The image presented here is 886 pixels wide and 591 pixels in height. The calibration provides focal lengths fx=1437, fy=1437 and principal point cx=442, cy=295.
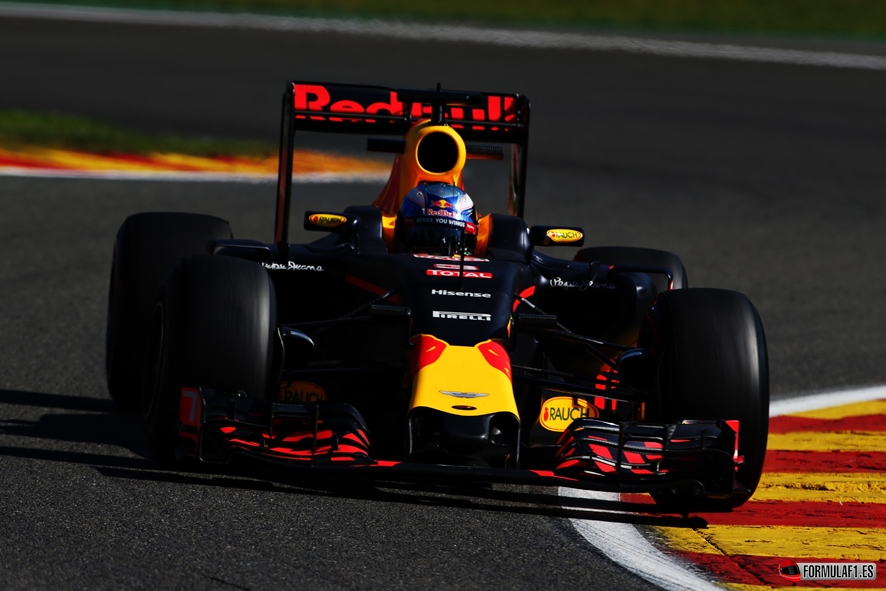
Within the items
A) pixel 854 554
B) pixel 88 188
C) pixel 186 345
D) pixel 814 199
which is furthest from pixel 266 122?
pixel 854 554

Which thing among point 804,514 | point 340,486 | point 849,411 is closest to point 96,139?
point 849,411

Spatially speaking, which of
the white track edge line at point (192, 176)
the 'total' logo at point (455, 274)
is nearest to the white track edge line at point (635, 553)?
the 'total' logo at point (455, 274)

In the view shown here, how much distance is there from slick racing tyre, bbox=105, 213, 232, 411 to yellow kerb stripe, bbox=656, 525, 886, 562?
2723 millimetres

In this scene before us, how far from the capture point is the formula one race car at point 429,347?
5.06 m

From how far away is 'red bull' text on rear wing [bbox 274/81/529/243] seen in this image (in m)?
7.11

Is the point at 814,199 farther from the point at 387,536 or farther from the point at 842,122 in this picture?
the point at 387,536

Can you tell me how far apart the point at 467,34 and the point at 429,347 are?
60.3ft

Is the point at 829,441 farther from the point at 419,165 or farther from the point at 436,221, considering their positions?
the point at 419,165

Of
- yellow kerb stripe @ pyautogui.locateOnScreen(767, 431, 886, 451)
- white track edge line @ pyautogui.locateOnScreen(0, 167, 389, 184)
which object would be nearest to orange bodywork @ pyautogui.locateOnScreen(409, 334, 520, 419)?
yellow kerb stripe @ pyautogui.locateOnScreen(767, 431, 886, 451)

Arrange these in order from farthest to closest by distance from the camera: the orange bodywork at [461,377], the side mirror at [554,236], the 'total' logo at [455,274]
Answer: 1. the side mirror at [554,236]
2. the 'total' logo at [455,274]
3. the orange bodywork at [461,377]

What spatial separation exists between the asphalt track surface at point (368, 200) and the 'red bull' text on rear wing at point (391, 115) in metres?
1.58

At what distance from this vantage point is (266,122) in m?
16.5

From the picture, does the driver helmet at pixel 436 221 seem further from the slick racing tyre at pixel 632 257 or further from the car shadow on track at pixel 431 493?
the car shadow on track at pixel 431 493

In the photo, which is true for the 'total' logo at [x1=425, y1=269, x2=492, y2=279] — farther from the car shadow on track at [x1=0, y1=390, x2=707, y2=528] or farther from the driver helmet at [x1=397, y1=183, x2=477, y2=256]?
the car shadow on track at [x1=0, y1=390, x2=707, y2=528]
